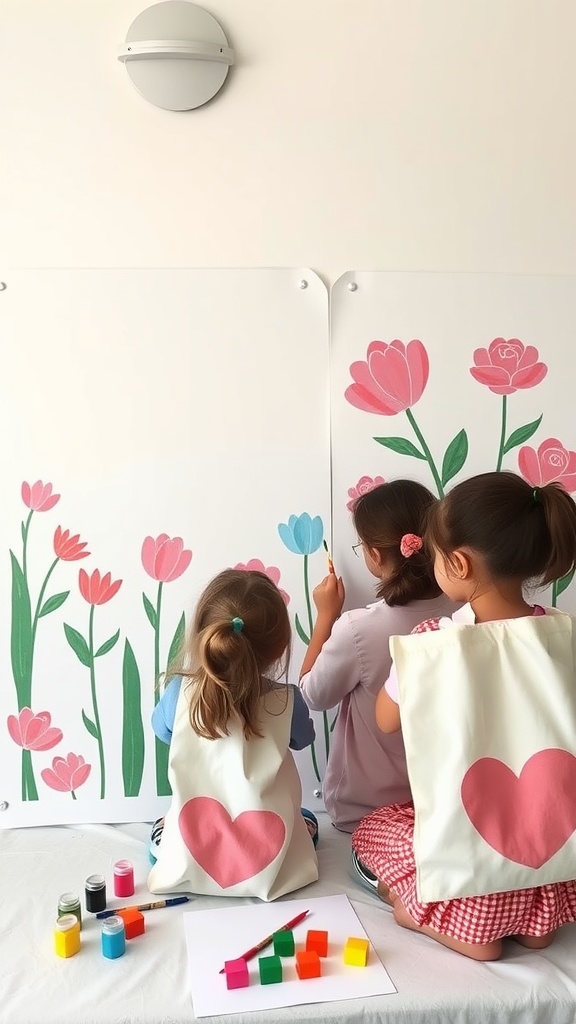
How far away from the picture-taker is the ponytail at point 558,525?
1217 mm

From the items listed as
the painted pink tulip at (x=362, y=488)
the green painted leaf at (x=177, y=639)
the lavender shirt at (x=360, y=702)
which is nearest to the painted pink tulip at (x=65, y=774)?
the green painted leaf at (x=177, y=639)

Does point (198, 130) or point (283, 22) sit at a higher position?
point (283, 22)

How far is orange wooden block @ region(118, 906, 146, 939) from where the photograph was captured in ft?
4.07

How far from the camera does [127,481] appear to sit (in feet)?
5.27

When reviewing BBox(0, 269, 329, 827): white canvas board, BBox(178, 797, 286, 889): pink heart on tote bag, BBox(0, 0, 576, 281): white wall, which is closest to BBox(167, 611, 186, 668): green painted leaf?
BBox(0, 269, 329, 827): white canvas board

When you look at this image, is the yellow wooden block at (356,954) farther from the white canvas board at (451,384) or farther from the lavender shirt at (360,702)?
the white canvas board at (451,384)

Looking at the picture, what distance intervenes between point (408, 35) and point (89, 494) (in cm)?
103

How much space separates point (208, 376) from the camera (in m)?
1.61

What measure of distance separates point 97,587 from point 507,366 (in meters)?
0.88

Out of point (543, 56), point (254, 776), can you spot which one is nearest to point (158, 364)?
point (254, 776)

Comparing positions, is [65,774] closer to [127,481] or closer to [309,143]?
[127,481]

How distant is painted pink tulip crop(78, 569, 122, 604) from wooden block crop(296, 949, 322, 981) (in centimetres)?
73

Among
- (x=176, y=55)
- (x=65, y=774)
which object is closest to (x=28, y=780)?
(x=65, y=774)

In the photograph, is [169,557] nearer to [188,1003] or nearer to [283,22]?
[188,1003]
